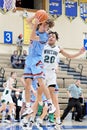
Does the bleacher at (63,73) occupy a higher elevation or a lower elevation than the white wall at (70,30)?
lower

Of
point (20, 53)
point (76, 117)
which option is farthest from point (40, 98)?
point (20, 53)

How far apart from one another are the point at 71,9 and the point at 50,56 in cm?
1788

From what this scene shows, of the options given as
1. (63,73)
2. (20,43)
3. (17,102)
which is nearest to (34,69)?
(17,102)

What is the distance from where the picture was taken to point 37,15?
7414 mm

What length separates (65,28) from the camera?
25.5 m

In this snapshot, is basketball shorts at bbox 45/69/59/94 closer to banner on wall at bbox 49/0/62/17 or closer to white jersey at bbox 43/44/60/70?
white jersey at bbox 43/44/60/70

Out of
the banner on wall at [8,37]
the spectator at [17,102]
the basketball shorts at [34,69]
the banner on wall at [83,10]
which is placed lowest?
the spectator at [17,102]

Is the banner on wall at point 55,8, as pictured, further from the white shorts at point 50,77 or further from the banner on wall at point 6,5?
the white shorts at point 50,77

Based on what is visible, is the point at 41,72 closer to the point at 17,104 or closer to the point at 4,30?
the point at 17,104

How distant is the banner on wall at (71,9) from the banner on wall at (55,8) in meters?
0.55

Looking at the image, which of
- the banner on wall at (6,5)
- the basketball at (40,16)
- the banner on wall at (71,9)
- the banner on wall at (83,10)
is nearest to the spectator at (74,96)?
the basketball at (40,16)

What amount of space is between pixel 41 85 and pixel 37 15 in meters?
1.35

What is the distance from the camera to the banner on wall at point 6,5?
76.0 ft

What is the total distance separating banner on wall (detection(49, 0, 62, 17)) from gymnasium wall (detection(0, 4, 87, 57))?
1.11ft
